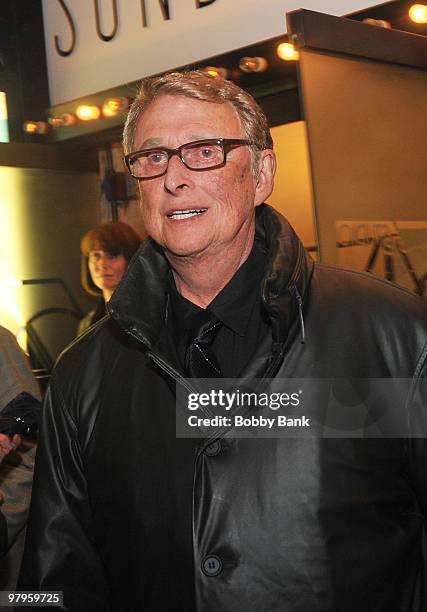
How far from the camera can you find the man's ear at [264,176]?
2025 mm

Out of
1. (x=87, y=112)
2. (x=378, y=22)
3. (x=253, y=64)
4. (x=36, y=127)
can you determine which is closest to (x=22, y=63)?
(x=36, y=127)

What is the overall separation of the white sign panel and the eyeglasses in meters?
2.03

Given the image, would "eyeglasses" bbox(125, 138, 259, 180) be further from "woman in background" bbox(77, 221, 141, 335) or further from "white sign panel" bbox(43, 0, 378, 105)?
"woman in background" bbox(77, 221, 141, 335)

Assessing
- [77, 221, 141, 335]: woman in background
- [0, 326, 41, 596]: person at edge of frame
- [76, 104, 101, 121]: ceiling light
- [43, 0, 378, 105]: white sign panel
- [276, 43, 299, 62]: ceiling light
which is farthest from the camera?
[76, 104, 101, 121]: ceiling light

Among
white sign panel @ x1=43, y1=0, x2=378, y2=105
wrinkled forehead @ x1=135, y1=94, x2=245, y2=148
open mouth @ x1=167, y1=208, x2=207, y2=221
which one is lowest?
open mouth @ x1=167, y1=208, x2=207, y2=221

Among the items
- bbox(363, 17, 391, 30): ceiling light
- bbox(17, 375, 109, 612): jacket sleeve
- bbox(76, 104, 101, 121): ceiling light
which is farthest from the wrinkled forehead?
bbox(76, 104, 101, 121): ceiling light

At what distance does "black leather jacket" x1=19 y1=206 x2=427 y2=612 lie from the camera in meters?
1.72

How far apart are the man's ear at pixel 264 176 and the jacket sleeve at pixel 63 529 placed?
0.59 meters

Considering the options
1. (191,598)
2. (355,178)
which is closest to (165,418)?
(191,598)

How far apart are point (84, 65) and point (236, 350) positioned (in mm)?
3285

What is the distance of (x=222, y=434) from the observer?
1.78m

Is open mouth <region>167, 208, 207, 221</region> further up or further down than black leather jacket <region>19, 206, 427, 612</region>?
further up

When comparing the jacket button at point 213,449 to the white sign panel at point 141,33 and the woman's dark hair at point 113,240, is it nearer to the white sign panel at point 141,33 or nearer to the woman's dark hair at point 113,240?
the white sign panel at point 141,33

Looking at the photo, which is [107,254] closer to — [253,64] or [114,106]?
[114,106]
